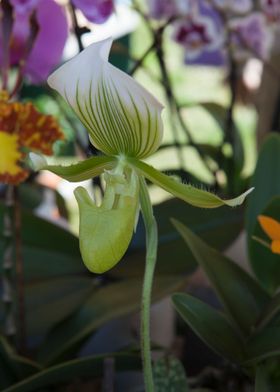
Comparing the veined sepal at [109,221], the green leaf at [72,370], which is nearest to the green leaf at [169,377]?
the green leaf at [72,370]

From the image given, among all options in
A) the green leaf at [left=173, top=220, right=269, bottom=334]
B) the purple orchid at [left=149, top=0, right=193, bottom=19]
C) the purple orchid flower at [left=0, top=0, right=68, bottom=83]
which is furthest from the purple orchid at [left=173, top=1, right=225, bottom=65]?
the green leaf at [left=173, top=220, right=269, bottom=334]

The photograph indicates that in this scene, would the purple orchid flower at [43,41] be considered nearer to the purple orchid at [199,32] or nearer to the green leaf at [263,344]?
the purple orchid at [199,32]

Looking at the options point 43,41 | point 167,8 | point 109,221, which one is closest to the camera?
point 109,221

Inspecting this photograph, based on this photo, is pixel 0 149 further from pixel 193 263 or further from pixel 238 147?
pixel 238 147

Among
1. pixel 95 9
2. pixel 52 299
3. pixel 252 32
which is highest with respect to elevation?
pixel 95 9

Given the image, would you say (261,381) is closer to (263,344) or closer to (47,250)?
(263,344)

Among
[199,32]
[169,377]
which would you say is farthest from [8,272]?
[199,32]

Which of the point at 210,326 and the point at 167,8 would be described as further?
the point at 167,8
